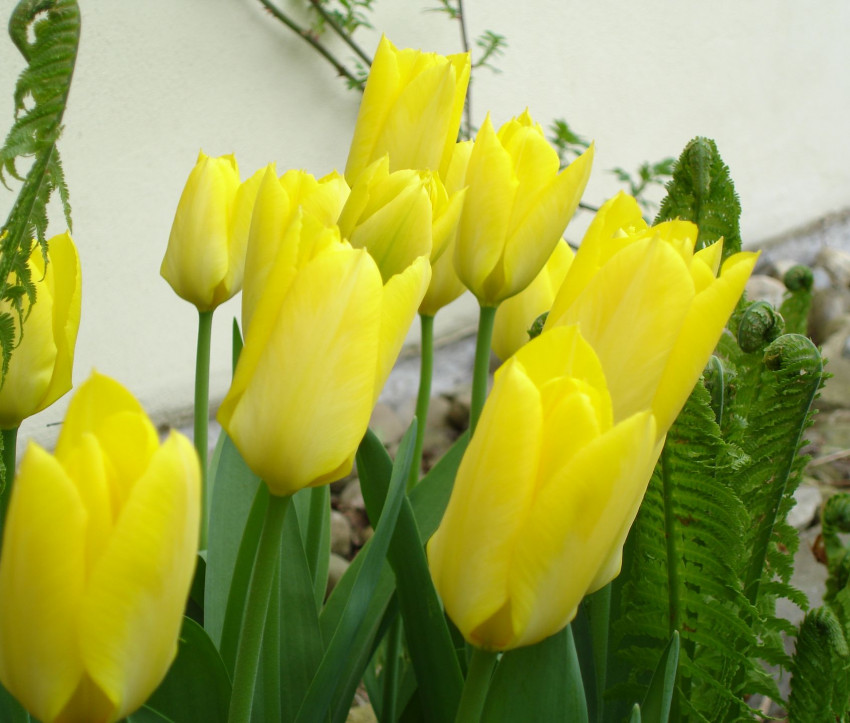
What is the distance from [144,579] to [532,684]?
27 cm

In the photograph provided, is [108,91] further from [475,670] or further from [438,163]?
[475,670]

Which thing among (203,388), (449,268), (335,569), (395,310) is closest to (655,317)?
(395,310)

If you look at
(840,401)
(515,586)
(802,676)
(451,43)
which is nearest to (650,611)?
(802,676)

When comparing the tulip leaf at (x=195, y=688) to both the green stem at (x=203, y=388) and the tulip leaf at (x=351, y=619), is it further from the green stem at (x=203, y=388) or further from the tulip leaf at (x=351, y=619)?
the green stem at (x=203, y=388)

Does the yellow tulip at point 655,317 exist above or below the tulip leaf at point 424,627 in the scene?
above

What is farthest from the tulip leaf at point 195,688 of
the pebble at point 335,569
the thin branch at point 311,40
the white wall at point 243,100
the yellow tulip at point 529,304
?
the thin branch at point 311,40

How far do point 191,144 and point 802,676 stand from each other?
1.93 meters

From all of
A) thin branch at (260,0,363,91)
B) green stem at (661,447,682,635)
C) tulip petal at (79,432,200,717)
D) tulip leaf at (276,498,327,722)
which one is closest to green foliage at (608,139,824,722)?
green stem at (661,447,682,635)

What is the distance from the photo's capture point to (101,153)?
2072mm

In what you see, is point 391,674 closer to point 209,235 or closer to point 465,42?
point 209,235

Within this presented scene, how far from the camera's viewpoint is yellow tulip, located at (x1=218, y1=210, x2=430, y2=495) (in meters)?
0.39

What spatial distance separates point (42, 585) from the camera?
11.9 inches

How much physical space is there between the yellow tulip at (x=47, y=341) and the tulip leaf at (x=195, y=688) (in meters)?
0.16

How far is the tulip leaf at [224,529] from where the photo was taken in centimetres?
66
